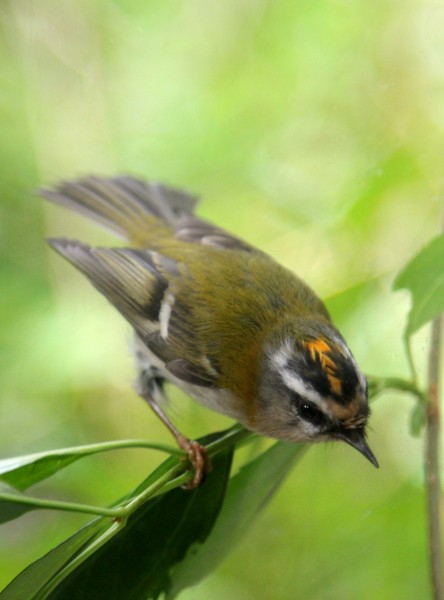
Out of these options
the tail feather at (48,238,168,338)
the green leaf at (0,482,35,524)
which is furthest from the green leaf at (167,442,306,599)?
the tail feather at (48,238,168,338)

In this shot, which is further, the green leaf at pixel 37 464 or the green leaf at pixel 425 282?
the green leaf at pixel 425 282

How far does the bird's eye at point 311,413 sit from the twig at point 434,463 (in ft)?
0.66

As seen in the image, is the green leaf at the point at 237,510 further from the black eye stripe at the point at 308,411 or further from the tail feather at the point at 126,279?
the tail feather at the point at 126,279

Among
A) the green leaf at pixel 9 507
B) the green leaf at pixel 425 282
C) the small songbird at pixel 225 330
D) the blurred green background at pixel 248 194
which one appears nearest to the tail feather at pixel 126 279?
the small songbird at pixel 225 330

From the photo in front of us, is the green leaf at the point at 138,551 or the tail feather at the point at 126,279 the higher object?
the tail feather at the point at 126,279

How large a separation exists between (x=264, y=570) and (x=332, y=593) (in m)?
0.18

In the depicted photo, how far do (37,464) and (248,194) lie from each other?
5.40ft

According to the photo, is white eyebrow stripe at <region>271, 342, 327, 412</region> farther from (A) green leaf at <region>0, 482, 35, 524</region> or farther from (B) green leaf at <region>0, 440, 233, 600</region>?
(A) green leaf at <region>0, 482, 35, 524</region>

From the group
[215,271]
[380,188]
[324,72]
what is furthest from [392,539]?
[324,72]

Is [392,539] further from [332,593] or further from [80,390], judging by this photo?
[80,390]

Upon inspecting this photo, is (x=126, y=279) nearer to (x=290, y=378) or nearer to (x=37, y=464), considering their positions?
(x=290, y=378)

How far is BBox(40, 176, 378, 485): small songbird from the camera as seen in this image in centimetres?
160

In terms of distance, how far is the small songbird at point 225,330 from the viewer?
160cm

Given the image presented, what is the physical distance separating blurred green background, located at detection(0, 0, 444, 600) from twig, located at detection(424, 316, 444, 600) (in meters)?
0.04
